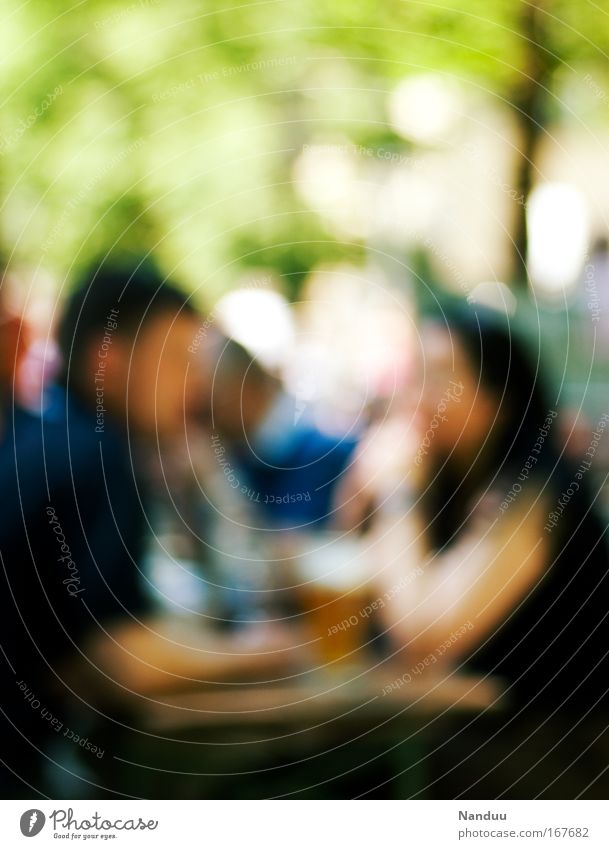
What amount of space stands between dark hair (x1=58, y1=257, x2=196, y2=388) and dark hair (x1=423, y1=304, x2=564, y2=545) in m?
0.25

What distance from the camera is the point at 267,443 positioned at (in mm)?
723

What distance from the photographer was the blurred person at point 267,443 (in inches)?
27.6

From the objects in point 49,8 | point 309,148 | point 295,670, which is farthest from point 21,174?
point 295,670

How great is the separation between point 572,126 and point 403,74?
0.53ft

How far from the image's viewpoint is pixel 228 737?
2.19 ft

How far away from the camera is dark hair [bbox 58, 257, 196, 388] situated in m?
0.68

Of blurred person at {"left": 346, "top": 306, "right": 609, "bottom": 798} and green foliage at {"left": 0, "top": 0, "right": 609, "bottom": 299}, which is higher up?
green foliage at {"left": 0, "top": 0, "right": 609, "bottom": 299}

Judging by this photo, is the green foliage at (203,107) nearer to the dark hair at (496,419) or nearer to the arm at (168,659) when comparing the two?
the dark hair at (496,419)

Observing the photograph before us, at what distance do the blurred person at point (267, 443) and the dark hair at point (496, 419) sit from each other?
97mm
